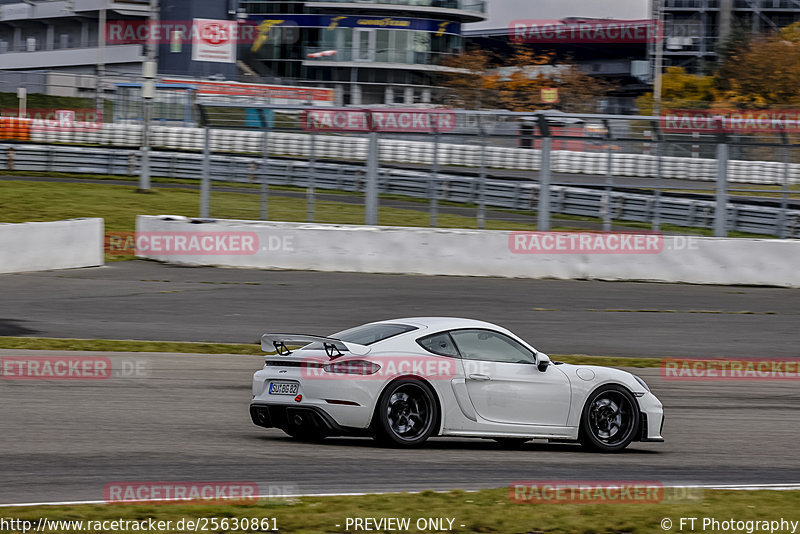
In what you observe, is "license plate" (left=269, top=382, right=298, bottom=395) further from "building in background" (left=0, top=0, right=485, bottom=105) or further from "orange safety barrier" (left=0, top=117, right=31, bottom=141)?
"building in background" (left=0, top=0, right=485, bottom=105)

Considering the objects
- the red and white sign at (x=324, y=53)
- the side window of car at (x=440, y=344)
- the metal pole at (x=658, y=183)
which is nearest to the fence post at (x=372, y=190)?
the metal pole at (x=658, y=183)

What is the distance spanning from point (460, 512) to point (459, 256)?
17075 mm

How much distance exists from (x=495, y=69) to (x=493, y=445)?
5880 cm

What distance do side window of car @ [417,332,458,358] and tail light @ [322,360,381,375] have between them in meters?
0.53

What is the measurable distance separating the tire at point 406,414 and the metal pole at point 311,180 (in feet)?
54.1

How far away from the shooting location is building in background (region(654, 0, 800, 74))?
2980 inches

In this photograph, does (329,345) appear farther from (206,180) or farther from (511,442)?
(206,180)

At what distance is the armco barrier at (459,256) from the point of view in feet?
73.0

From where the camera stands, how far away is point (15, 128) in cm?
3991

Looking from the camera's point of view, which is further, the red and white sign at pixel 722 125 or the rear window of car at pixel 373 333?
the red and white sign at pixel 722 125

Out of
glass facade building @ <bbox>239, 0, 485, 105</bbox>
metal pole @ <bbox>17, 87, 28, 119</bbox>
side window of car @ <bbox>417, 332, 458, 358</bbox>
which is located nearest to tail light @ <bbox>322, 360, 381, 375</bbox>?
side window of car @ <bbox>417, 332, 458, 358</bbox>

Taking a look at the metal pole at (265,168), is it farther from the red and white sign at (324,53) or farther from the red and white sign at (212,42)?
the red and white sign at (324,53)

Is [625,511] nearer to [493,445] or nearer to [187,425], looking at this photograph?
[493,445]

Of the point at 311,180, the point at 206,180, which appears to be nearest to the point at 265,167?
the point at 311,180
